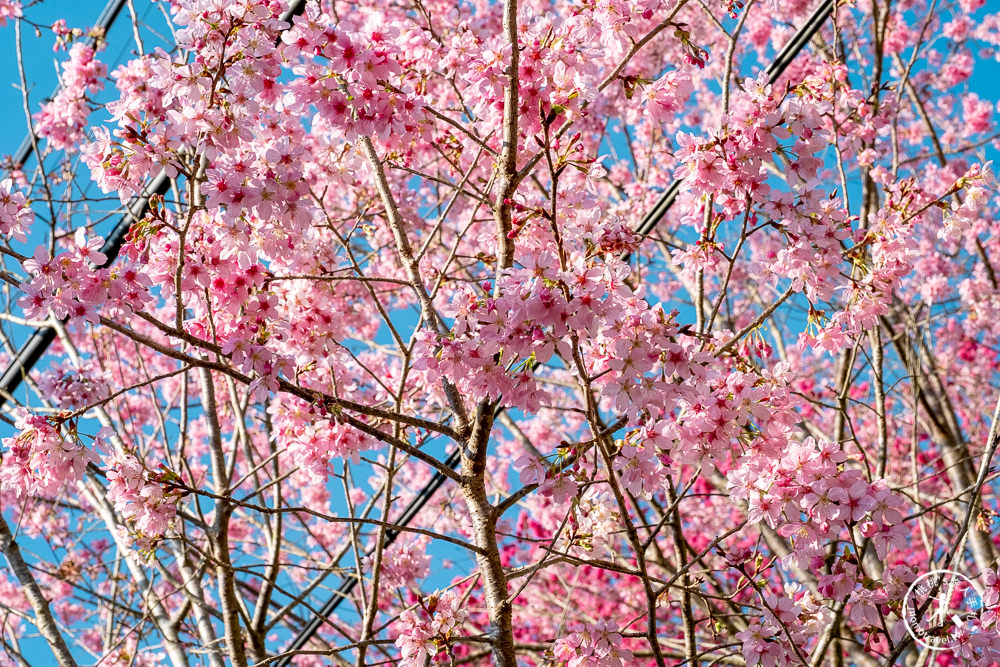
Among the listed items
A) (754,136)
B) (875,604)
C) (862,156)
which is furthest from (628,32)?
(862,156)

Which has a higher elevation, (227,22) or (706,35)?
(706,35)

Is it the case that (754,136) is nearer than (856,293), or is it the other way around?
(754,136)

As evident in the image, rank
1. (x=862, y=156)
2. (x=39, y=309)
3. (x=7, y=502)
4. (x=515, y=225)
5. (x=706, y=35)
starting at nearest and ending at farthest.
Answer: (x=39, y=309), (x=515, y=225), (x=862, y=156), (x=7, y=502), (x=706, y=35)

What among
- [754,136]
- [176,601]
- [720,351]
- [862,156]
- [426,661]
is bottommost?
[426,661]

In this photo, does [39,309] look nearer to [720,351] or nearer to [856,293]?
[720,351]

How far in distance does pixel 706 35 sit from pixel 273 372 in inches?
274

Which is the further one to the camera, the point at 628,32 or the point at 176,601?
the point at 176,601

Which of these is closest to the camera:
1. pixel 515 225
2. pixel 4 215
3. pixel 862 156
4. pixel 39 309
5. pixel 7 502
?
pixel 39 309

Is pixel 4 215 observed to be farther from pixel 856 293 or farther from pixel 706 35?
pixel 706 35

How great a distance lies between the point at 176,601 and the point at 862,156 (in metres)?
5.99

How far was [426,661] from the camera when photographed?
2635mm

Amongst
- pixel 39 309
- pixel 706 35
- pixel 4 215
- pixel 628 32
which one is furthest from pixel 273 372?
pixel 706 35

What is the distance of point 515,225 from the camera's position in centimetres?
288

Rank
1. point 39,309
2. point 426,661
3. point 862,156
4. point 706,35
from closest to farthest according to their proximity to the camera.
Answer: point 39,309, point 426,661, point 862,156, point 706,35
